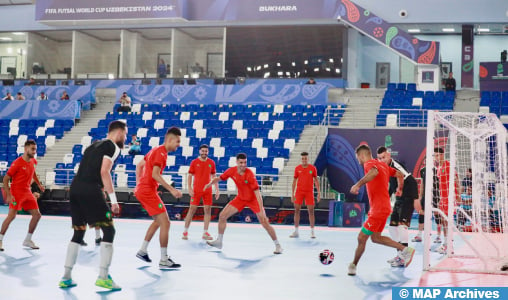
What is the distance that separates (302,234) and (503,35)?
80.9 ft

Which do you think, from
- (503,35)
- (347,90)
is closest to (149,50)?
(347,90)

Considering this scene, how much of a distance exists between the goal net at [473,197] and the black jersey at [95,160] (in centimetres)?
499

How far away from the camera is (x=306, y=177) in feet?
52.2

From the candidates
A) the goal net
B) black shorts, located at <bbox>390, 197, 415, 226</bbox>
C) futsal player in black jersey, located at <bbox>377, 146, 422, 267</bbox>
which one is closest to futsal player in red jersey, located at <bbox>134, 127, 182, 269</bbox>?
the goal net

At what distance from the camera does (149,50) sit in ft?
123

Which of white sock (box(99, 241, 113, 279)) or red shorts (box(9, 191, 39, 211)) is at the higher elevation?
red shorts (box(9, 191, 39, 211))

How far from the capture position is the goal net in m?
10.3

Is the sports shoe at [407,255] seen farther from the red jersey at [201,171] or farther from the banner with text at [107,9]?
the banner with text at [107,9]

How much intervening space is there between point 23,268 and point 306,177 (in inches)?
315

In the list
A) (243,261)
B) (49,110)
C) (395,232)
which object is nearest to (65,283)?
(243,261)

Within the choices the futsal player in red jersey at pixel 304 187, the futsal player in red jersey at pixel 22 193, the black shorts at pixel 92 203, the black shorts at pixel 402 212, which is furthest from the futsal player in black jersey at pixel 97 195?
the futsal player in red jersey at pixel 304 187

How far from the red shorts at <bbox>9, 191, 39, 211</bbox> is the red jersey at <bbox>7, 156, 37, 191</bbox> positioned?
0.38 feet

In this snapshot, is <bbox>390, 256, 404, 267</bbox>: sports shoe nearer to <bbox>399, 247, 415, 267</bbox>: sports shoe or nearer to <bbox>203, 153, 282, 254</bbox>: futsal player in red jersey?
<bbox>399, 247, 415, 267</bbox>: sports shoe

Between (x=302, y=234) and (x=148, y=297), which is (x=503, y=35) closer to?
(x=302, y=234)
